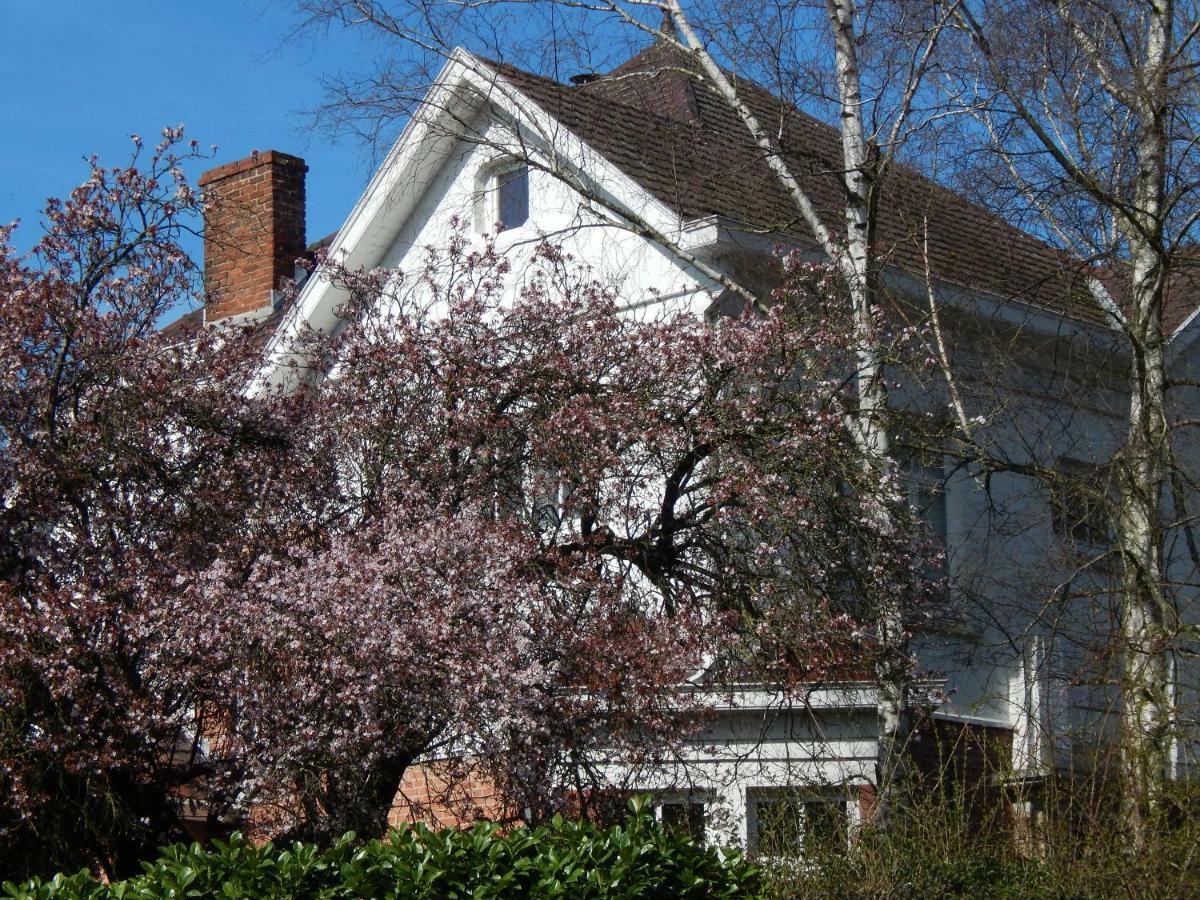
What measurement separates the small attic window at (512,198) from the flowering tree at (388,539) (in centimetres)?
360

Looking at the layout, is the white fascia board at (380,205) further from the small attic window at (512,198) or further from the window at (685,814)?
the window at (685,814)

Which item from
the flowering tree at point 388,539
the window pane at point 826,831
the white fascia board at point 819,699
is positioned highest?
the flowering tree at point 388,539

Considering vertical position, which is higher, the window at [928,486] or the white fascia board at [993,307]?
the white fascia board at [993,307]

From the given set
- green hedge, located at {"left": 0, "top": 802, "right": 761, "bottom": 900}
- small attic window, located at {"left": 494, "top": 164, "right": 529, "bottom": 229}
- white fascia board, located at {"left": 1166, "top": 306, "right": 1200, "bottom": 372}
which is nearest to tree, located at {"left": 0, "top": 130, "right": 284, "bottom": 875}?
green hedge, located at {"left": 0, "top": 802, "right": 761, "bottom": 900}

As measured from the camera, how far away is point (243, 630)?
25.7 feet

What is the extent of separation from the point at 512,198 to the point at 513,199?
16 mm

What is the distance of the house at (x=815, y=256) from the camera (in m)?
10.3

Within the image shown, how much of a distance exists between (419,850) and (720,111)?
10.1 metres

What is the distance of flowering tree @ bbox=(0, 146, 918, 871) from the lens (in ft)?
25.6

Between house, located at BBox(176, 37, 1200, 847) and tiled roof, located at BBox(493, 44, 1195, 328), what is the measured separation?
4cm

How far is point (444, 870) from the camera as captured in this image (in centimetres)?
612

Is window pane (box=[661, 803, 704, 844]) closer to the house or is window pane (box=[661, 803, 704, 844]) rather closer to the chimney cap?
the house

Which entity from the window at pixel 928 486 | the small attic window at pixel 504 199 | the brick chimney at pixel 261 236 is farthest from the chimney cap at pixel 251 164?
the window at pixel 928 486

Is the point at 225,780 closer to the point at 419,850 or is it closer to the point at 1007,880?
the point at 419,850
